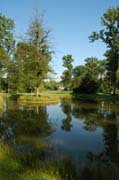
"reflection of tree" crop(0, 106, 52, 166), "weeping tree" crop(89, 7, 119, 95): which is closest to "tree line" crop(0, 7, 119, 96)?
"weeping tree" crop(89, 7, 119, 95)

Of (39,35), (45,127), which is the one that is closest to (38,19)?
(39,35)

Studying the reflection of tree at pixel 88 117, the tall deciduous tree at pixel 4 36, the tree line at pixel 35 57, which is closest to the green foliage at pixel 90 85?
the tree line at pixel 35 57

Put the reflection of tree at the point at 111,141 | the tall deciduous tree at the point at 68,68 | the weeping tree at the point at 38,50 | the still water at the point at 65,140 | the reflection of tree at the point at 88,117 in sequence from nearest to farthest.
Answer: the still water at the point at 65,140 < the reflection of tree at the point at 111,141 < the reflection of tree at the point at 88,117 < the weeping tree at the point at 38,50 < the tall deciduous tree at the point at 68,68

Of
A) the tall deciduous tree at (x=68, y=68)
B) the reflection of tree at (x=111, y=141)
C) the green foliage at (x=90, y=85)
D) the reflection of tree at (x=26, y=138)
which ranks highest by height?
the tall deciduous tree at (x=68, y=68)

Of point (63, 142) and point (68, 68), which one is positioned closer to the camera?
point (63, 142)

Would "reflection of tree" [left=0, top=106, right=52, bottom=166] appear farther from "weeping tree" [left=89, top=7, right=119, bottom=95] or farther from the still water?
"weeping tree" [left=89, top=7, right=119, bottom=95]

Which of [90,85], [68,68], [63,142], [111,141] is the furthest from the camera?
[68,68]

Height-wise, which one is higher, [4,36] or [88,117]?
[4,36]

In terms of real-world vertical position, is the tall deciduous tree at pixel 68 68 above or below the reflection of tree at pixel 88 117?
above

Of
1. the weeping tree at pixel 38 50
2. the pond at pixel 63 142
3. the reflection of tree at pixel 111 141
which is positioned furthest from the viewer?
the weeping tree at pixel 38 50

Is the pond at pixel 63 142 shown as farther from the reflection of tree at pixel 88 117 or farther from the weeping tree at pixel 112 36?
the weeping tree at pixel 112 36

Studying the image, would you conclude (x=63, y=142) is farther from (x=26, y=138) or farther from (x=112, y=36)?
(x=112, y=36)

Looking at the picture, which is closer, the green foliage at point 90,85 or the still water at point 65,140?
the still water at point 65,140

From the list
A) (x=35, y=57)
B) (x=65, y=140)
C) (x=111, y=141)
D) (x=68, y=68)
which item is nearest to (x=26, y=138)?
(x=65, y=140)
